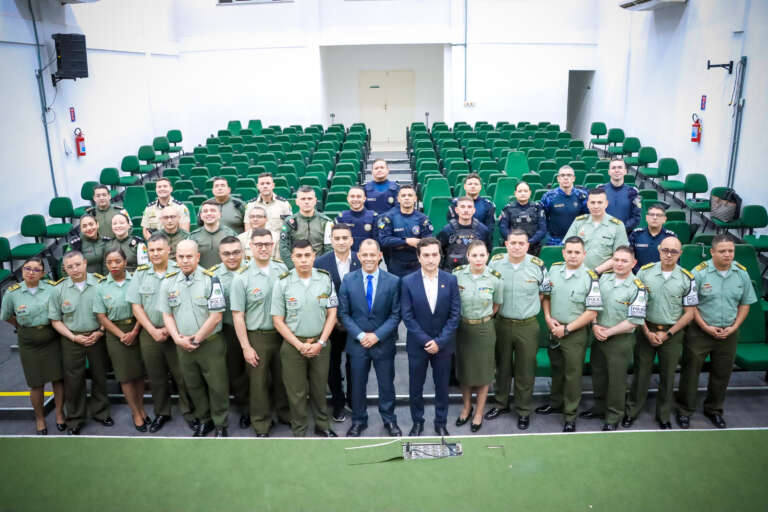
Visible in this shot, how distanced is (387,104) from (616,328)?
14.5 meters

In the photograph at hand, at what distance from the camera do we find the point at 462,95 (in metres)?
15.2

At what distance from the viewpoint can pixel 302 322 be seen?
3.70 m

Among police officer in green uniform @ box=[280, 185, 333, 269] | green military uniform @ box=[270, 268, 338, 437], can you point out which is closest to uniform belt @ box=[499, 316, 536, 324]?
green military uniform @ box=[270, 268, 338, 437]

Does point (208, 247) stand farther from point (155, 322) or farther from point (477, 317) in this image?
point (477, 317)

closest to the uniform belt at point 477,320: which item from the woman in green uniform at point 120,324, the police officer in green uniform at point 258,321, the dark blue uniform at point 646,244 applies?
the police officer in green uniform at point 258,321

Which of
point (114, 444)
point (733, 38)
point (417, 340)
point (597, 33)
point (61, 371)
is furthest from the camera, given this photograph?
point (597, 33)

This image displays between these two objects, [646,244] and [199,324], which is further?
[646,244]

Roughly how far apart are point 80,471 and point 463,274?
250cm

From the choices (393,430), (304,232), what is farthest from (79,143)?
(393,430)

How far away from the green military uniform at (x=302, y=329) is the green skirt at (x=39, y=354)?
5.63ft

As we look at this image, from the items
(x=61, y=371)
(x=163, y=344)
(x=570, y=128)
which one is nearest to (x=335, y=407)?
(x=163, y=344)

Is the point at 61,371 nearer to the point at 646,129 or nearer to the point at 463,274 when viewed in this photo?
the point at 463,274

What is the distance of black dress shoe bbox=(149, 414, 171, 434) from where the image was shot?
413 cm

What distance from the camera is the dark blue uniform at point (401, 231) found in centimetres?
477
